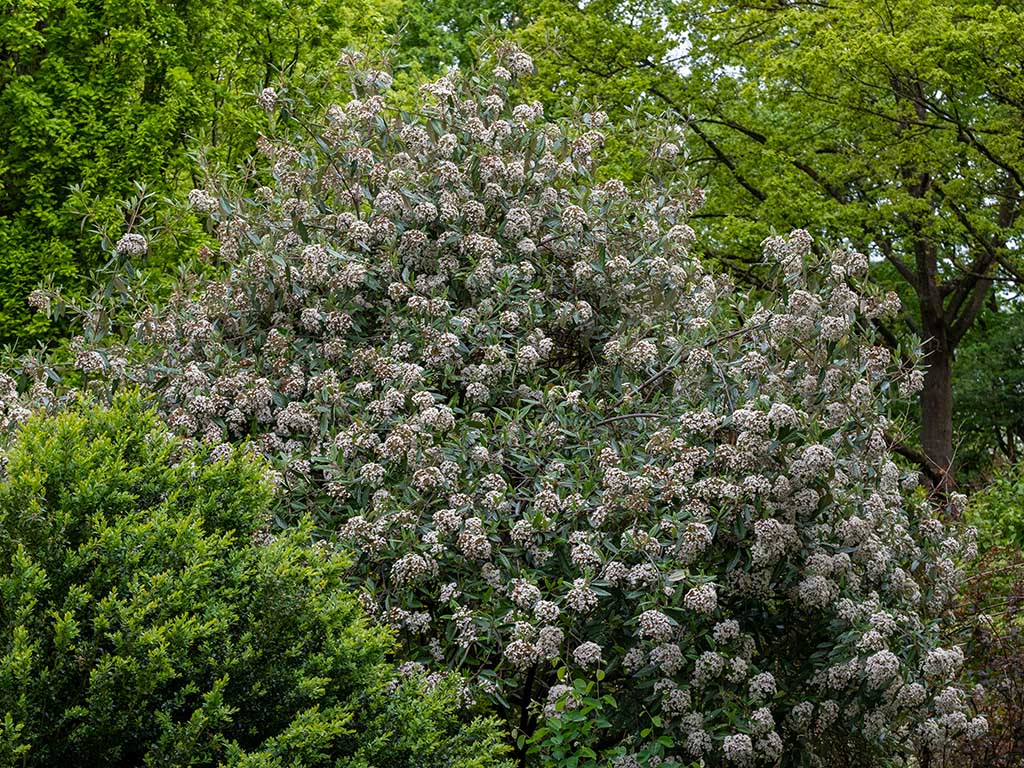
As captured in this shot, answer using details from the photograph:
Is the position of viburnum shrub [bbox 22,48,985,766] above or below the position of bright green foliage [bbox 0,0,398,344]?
below

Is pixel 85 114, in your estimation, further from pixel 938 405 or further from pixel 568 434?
pixel 938 405

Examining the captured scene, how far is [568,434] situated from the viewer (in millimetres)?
5195

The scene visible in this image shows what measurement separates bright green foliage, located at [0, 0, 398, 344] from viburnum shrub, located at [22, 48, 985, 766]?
8.71 metres

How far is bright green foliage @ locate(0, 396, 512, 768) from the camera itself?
316cm

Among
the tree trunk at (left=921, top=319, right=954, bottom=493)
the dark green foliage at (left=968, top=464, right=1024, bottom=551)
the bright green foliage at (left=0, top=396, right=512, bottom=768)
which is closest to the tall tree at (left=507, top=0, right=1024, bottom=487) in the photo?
the tree trunk at (left=921, top=319, right=954, bottom=493)

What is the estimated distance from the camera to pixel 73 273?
13945 mm

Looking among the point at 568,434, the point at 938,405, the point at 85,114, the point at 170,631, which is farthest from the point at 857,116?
the point at 170,631

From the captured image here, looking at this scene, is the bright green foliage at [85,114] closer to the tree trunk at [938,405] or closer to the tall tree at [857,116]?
the tall tree at [857,116]

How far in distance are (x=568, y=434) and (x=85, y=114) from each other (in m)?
11.7

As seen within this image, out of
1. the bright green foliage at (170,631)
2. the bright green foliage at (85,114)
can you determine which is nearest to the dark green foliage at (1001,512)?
the bright green foliage at (170,631)

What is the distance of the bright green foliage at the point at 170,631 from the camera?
3.16 meters

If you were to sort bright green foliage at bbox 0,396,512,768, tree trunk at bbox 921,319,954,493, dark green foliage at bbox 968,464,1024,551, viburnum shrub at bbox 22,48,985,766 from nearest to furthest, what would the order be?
1. bright green foliage at bbox 0,396,512,768
2. viburnum shrub at bbox 22,48,985,766
3. dark green foliage at bbox 968,464,1024,551
4. tree trunk at bbox 921,319,954,493

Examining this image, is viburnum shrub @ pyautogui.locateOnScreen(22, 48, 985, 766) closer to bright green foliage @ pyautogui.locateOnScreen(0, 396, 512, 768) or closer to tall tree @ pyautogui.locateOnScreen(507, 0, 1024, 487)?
bright green foliage @ pyautogui.locateOnScreen(0, 396, 512, 768)

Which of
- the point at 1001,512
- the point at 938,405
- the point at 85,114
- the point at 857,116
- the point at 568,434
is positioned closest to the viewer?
the point at 568,434
